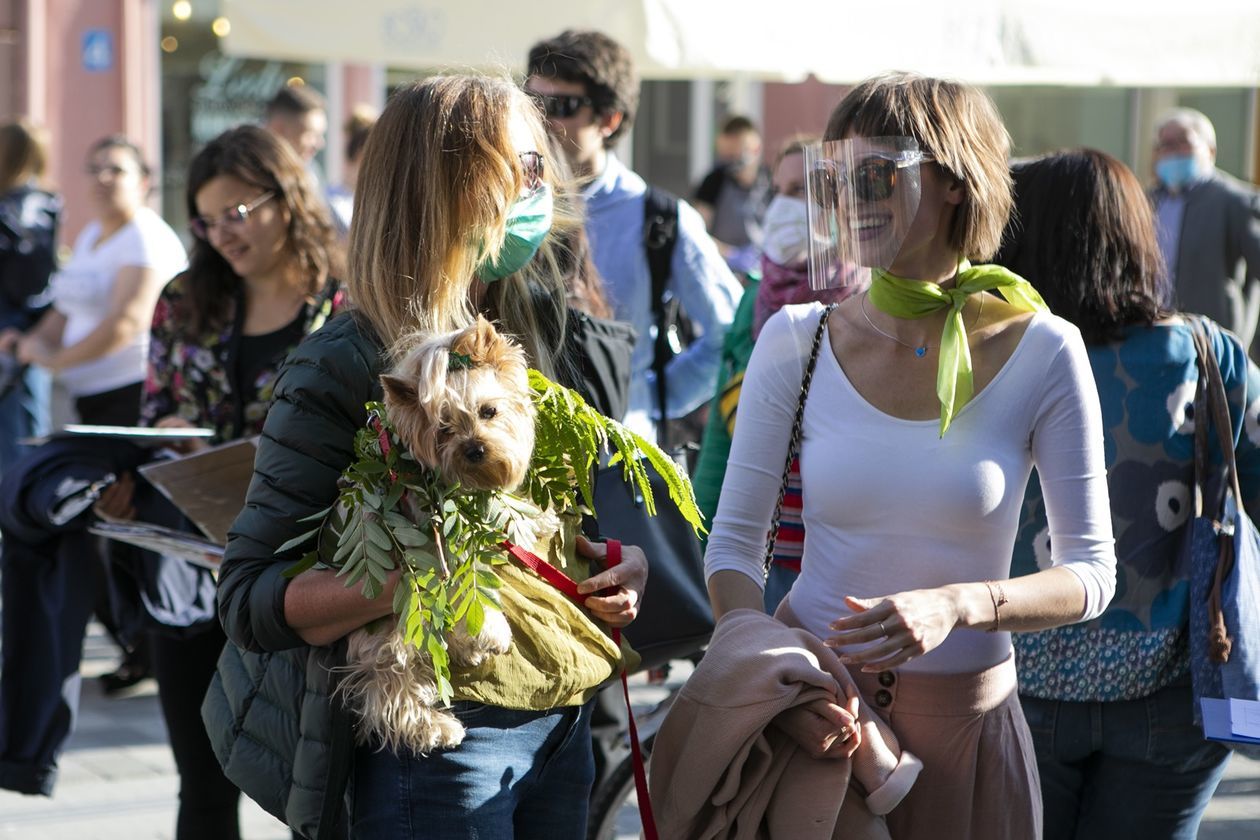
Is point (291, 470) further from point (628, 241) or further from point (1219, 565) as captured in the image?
Result: point (628, 241)

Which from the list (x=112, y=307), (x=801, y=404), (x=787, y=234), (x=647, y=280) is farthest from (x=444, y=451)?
(x=112, y=307)

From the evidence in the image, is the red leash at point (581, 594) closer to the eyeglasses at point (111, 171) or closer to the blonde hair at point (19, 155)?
the eyeglasses at point (111, 171)

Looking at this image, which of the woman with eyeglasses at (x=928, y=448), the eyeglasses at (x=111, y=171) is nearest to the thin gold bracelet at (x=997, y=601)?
the woman with eyeglasses at (x=928, y=448)

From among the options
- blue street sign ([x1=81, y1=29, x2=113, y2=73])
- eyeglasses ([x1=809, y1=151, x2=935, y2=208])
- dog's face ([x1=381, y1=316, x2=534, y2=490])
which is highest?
blue street sign ([x1=81, y1=29, x2=113, y2=73])

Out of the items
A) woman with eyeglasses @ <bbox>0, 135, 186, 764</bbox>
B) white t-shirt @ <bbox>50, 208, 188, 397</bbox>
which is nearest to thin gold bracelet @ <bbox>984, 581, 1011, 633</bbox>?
woman with eyeglasses @ <bbox>0, 135, 186, 764</bbox>

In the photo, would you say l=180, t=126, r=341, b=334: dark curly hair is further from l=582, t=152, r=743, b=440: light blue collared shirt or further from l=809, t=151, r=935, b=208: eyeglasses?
l=809, t=151, r=935, b=208: eyeglasses

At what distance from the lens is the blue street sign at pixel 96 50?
12594 millimetres

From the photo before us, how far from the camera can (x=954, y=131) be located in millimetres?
2361

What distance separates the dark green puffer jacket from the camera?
2.08 m

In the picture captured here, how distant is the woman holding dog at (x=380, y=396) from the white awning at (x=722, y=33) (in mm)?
4334

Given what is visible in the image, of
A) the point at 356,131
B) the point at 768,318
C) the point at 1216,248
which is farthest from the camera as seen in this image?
the point at 1216,248

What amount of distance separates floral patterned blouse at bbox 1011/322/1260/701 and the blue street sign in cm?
1149

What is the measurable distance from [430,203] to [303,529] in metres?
0.51

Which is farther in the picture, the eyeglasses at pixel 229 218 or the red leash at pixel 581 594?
the eyeglasses at pixel 229 218
